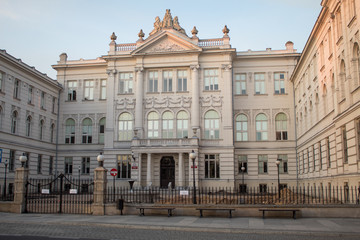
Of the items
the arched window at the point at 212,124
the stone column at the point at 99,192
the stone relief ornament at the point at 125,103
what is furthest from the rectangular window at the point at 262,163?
the stone column at the point at 99,192

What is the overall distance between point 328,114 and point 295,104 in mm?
18684

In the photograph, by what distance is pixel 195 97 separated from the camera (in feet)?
155

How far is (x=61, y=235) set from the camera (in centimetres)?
1478

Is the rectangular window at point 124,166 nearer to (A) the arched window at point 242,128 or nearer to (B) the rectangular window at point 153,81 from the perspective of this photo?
(B) the rectangular window at point 153,81

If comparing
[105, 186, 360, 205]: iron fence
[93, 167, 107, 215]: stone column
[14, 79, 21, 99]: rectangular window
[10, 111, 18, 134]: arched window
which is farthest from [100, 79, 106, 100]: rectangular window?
[93, 167, 107, 215]: stone column

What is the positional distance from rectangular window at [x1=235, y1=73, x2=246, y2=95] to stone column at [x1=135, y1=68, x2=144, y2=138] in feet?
40.0

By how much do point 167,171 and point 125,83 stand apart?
12718 mm

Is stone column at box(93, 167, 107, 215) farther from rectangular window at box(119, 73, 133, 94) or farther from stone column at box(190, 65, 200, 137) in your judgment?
rectangular window at box(119, 73, 133, 94)

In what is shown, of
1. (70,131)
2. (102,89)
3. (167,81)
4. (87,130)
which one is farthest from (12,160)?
(167,81)

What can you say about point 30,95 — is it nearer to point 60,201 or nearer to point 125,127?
point 125,127

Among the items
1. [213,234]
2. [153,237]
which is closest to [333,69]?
[213,234]

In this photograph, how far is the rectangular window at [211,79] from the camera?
157ft

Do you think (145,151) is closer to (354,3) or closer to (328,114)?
(328,114)

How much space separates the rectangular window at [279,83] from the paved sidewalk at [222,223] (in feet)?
104
